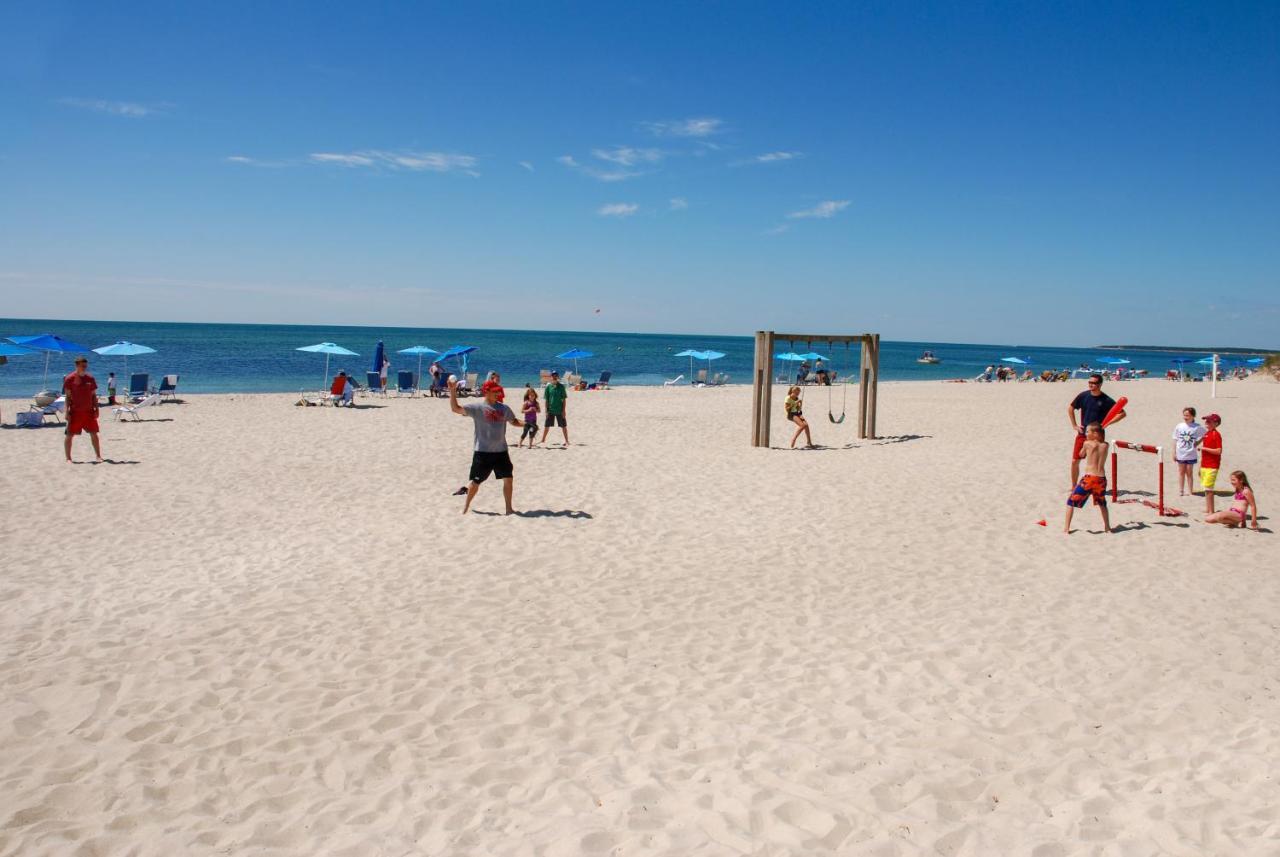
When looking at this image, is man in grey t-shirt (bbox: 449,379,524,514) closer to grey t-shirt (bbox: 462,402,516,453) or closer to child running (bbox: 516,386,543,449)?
grey t-shirt (bbox: 462,402,516,453)

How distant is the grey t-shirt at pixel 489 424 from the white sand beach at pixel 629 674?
76cm

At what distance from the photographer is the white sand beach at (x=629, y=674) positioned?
11.2 ft

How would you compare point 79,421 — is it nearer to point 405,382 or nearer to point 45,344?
point 45,344

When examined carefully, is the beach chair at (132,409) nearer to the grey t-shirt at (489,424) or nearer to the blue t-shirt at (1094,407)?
the grey t-shirt at (489,424)

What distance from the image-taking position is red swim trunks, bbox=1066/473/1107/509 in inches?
314

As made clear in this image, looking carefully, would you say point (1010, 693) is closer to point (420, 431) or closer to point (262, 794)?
point (262, 794)

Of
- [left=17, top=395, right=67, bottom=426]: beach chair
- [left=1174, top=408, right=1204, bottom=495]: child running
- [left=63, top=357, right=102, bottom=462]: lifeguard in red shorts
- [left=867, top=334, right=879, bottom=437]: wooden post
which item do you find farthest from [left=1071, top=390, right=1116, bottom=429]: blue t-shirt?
[left=17, top=395, right=67, bottom=426]: beach chair

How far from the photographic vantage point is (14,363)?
133 feet

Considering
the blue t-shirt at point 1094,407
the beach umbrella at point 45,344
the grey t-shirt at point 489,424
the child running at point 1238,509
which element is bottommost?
the child running at point 1238,509

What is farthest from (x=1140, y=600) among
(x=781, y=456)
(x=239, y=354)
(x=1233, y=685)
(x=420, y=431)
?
(x=239, y=354)

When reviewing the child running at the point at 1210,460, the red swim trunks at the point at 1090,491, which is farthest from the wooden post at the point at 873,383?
the red swim trunks at the point at 1090,491

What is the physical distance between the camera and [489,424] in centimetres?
872

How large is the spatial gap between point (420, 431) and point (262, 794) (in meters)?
13.0

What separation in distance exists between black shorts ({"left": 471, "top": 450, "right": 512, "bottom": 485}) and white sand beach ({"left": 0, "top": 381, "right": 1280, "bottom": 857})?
0.46 meters
